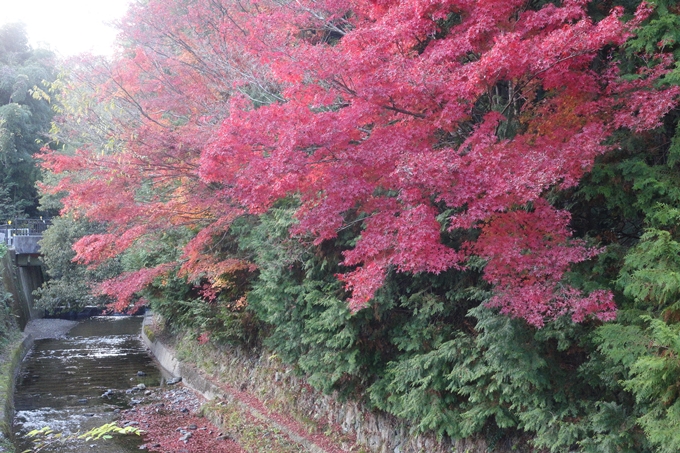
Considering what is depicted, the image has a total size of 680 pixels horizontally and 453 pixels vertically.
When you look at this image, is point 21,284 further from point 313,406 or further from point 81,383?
point 313,406

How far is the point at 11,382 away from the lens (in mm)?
14227

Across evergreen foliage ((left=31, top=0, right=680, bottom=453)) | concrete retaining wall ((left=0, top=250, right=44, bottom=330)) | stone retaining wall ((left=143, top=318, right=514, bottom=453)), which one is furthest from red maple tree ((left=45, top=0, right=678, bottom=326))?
concrete retaining wall ((left=0, top=250, right=44, bottom=330))

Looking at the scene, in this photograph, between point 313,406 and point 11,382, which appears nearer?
point 313,406

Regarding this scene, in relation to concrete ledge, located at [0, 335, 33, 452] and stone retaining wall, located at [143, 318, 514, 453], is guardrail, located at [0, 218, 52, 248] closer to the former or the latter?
concrete ledge, located at [0, 335, 33, 452]

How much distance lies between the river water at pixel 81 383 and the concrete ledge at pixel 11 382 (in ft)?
0.69

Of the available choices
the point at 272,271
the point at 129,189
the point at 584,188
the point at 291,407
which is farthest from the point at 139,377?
the point at 584,188

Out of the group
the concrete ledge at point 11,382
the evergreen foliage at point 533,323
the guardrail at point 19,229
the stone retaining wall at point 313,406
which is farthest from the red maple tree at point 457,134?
the guardrail at point 19,229

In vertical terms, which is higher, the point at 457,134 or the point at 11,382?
the point at 457,134

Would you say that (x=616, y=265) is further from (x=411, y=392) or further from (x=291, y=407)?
(x=291, y=407)

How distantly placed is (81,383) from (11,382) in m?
1.81

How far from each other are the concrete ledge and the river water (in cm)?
21

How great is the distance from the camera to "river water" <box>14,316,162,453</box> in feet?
37.2

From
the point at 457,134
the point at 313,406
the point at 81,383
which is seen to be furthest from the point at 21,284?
the point at 457,134

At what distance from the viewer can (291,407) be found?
1034 centimetres
